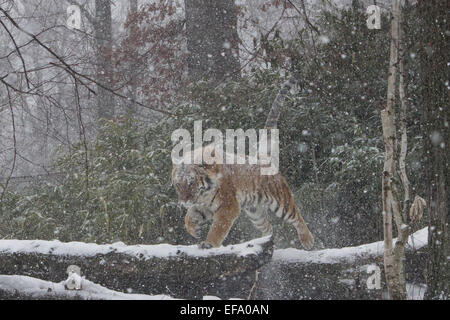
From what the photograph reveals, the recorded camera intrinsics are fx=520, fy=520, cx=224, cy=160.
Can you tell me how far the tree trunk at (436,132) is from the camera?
8.04ft

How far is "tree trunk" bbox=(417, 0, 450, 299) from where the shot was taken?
8.04ft

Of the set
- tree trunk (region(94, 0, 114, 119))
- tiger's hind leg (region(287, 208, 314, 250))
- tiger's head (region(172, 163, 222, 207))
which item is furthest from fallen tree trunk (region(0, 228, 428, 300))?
tree trunk (region(94, 0, 114, 119))

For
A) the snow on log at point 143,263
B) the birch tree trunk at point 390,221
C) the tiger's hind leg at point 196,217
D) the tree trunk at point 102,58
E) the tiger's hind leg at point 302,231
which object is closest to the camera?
the birch tree trunk at point 390,221

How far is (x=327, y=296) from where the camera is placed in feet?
10.2

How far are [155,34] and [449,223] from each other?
17.0 ft

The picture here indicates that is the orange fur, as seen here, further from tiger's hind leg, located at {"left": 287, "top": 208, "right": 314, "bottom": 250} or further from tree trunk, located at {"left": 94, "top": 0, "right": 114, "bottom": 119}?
tree trunk, located at {"left": 94, "top": 0, "right": 114, "bottom": 119}

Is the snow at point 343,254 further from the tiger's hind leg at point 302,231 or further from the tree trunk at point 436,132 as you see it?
the tree trunk at point 436,132

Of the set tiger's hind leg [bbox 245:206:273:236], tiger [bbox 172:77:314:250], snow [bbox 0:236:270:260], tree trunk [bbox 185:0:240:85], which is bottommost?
snow [bbox 0:236:270:260]

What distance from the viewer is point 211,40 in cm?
573

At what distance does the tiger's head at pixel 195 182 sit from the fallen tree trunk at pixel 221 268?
14.0 inches

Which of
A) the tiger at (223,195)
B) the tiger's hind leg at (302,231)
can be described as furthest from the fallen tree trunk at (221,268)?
the tiger's hind leg at (302,231)

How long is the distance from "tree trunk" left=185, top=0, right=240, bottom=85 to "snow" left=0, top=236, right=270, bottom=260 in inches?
102

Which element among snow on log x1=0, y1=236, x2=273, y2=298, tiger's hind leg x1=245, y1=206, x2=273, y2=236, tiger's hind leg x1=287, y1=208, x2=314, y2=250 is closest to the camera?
snow on log x1=0, y1=236, x2=273, y2=298

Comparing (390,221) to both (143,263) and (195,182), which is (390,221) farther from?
(143,263)
